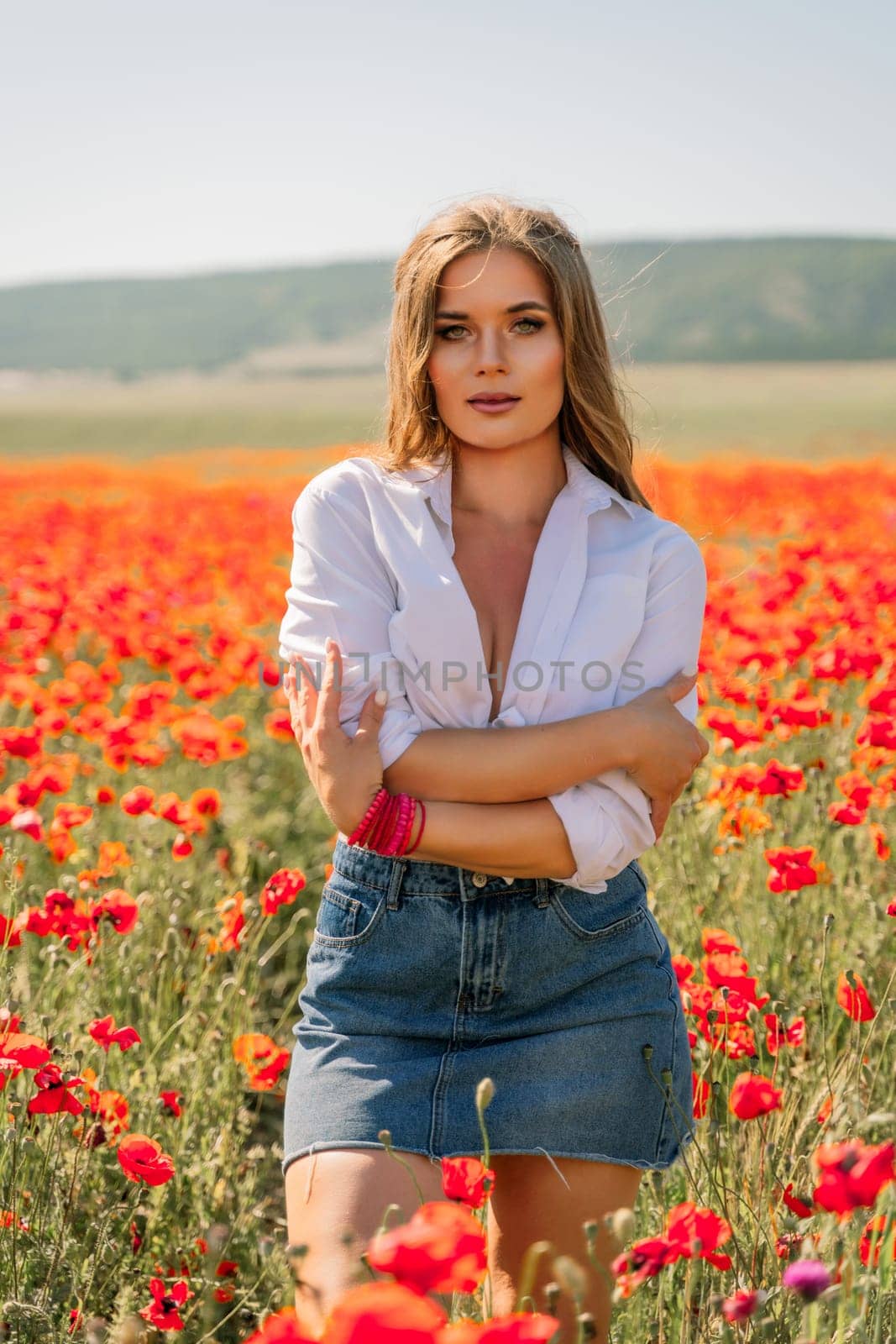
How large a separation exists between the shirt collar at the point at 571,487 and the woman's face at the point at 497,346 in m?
0.09

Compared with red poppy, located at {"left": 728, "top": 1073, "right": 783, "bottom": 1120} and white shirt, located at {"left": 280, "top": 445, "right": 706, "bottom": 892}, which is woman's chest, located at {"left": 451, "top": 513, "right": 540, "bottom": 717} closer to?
white shirt, located at {"left": 280, "top": 445, "right": 706, "bottom": 892}

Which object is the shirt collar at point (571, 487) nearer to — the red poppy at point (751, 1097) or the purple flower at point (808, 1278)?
the red poppy at point (751, 1097)

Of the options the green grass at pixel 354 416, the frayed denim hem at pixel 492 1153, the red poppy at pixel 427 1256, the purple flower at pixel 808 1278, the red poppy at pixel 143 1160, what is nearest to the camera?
the red poppy at pixel 427 1256

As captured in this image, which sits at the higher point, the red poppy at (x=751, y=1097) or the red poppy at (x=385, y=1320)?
the red poppy at (x=385, y=1320)

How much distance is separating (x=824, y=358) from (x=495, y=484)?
131390 millimetres

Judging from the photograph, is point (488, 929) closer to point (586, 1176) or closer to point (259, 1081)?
point (586, 1176)

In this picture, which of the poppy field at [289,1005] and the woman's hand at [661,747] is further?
the woman's hand at [661,747]

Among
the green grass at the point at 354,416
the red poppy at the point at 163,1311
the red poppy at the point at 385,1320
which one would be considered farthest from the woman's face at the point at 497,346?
the green grass at the point at 354,416

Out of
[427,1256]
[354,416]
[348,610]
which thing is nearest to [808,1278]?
[427,1256]

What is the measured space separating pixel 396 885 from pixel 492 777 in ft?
0.75

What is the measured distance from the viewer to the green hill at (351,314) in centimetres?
13325

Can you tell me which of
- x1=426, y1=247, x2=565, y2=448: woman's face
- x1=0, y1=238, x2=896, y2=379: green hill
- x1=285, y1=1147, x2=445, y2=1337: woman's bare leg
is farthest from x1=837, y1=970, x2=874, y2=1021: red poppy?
x1=0, y1=238, x2=896, y2=379: green hill

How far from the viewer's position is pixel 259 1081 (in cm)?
246

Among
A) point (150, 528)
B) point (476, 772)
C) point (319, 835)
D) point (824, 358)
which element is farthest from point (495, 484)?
point (824, 358)
